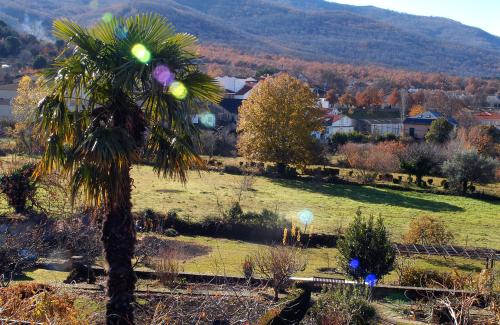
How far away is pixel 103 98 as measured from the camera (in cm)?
929

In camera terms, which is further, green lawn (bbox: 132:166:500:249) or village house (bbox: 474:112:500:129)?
village house (bbox: 474:112:500:129)

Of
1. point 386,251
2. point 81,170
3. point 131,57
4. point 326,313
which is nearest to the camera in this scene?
point 81,170

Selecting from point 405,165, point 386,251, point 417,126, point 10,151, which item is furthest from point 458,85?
point 386,251

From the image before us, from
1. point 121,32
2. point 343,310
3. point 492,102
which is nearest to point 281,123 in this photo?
point 343,310

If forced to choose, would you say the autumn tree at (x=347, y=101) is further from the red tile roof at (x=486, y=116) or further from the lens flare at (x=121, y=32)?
the lens flare at (x=121, y=32)

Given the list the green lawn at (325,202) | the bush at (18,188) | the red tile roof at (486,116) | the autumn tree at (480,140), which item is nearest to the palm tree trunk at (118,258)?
the bush at (18,188)

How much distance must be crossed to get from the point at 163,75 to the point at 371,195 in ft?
102

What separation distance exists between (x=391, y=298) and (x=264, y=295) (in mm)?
2922

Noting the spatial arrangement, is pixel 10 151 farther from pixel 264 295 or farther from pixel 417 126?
pixel 417 126

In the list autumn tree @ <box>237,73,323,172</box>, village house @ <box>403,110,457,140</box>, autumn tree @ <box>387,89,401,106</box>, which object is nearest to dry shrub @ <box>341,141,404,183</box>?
autumn tree @ <box>237,73,323,172</box>

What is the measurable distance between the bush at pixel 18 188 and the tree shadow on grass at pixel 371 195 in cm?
2004

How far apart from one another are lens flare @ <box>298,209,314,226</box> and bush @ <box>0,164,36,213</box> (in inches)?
448

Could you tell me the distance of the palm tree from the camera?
851 centimetres

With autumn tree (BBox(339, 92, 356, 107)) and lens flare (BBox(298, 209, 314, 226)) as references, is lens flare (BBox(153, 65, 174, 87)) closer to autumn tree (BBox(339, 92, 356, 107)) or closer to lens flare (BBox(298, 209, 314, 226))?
lens flare (BBox(298, 209, 314, 226))
